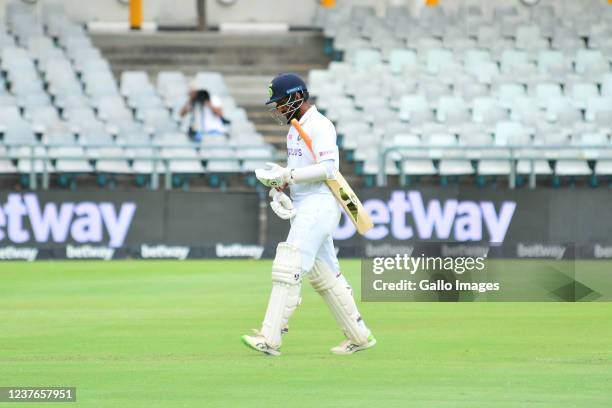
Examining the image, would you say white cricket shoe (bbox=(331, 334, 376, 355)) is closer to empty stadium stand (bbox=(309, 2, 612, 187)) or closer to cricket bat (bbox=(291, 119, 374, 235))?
cricket bat (bbox=(291, 119, 374, 235))

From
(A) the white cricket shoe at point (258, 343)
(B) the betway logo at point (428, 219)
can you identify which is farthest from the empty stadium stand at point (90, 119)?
(A) the white cricket shoe at point (258, 343)

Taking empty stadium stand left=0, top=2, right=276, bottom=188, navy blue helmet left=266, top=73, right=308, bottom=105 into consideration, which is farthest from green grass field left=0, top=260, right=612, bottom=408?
empty stadium stand left=0, top=2, right=276, bottom=188

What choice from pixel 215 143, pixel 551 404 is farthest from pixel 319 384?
pixel 215 143

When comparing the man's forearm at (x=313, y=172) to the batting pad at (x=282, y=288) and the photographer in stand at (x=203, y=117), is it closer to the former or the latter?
the batting pad at (x=282, y=288)

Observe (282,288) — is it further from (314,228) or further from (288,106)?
(288,106)

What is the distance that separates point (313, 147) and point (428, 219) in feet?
44.5

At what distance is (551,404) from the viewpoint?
8.73 m

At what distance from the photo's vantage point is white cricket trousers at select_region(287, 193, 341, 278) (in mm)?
10695

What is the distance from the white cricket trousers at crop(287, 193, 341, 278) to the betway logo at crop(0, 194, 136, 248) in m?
13.7

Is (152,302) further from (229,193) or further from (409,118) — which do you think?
(409,118)

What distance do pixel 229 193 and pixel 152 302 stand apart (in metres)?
8.52

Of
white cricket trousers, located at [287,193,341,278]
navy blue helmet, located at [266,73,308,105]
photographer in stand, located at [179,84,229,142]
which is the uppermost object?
photographer in stand, located at [179,84,229,142]

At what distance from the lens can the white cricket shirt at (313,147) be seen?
35.3ft

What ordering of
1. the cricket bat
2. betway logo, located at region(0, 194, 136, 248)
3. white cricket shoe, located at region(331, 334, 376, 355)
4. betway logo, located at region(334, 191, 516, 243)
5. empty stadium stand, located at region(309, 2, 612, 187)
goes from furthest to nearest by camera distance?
empty stadium stand, located at region(309, 2, 612, 187)
betway logo, located at region(334, 191, 516, 243)
betway logo, located at region(0, 194, 136, 248)
white cricket shoe, located at region(331, 334, 376, 355)
the cricket bat
